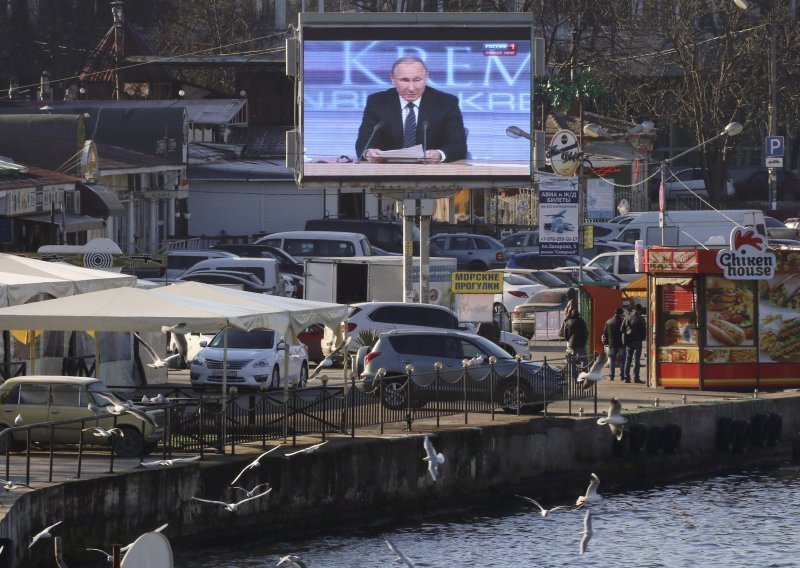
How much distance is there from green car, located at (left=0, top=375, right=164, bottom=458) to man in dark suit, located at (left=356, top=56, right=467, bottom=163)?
58.7 ft

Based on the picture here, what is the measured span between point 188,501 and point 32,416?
253cm

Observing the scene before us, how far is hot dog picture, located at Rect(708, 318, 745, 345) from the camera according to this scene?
31.9 meters

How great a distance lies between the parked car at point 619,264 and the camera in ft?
157

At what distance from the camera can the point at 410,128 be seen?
128 ft

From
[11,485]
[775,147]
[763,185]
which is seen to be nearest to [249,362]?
[11,485]

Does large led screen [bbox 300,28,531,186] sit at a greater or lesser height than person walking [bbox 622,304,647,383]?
greater

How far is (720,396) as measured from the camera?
31.0 meters

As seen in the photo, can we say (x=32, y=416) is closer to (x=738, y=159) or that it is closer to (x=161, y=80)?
(x=161, y=80)

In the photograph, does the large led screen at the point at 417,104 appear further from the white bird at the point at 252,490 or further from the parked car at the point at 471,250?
the white bird at the point at 252,490

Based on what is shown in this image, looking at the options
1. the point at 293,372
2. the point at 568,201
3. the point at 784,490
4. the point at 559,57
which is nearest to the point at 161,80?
the point at 559,57

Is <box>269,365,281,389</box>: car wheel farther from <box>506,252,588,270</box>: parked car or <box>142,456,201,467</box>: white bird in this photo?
<box>506,252,588,270</box>: parked car

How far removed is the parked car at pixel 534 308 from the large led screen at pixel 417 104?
404cm

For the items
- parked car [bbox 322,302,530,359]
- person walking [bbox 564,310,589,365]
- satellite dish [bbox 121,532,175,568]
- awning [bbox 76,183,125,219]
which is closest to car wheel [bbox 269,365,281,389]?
parked car [bbox 322,302,530,359]

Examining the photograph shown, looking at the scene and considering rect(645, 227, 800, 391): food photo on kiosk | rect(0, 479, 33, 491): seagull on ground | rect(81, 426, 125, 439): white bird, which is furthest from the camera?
rect(645, 227, 800, 391): food photo on kiosk
